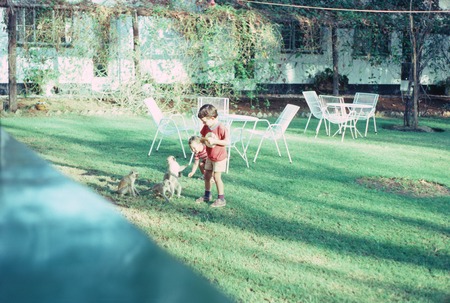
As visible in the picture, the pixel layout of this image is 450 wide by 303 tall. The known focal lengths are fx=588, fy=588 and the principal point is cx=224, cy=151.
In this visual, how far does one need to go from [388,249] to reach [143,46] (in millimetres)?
12310

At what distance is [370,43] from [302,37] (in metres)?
2.29

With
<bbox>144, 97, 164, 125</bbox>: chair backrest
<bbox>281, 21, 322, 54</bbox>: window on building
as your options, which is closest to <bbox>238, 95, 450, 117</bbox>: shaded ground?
<bbox>281, 21, 322, 54</bbox>: window on building

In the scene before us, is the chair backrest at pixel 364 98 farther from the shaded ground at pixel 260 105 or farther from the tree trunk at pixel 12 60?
the tree trunk at pixel 12 60

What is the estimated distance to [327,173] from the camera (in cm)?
849

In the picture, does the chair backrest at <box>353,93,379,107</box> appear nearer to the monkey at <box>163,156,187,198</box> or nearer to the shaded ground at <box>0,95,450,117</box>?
the shaded ground at <box>0,95,450,117</box>

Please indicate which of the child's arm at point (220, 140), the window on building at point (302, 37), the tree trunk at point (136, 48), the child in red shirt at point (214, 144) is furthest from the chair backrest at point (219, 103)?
the window on building at point (302, 37)

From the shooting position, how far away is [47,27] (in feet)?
48.7

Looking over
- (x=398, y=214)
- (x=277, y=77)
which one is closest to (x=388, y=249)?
(x=398, y=214)

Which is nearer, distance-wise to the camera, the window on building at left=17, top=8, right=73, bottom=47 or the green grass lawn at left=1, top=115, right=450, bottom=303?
the green grass lawn at left=1, top=115, right=450, bottom=303

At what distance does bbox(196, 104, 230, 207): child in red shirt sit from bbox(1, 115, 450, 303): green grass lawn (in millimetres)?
321

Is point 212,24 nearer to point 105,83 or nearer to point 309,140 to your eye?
point 105,83

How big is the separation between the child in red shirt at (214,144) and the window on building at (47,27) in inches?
385

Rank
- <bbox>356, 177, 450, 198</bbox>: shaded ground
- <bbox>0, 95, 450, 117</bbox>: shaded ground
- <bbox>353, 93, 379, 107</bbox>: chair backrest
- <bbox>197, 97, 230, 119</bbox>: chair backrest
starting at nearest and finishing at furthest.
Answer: <bbox>356, 177, 450, 198</bbox>: shaded ground → <bbox>197, 97, 230, 119</bbox>: chair backrest → <bbox>353, 93, 379, 107</bbox>: chair backrest → <bbox>0, 95, 450, 117</bbox>: shaded ground

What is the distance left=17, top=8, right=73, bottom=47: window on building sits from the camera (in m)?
14.8
